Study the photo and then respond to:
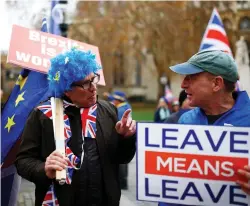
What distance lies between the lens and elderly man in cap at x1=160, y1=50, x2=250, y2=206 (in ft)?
8.04

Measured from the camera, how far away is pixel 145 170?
2412 mm

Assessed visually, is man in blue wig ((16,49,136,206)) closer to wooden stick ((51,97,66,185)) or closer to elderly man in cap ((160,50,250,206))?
wooden stick ((51,97,66,185))

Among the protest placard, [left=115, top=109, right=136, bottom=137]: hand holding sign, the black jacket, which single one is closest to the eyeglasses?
the black jacket

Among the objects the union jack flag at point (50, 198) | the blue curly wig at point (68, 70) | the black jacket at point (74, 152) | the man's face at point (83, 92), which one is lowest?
the union jack flag at point (50, 198)

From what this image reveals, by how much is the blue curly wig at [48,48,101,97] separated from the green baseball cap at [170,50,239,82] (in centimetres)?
57

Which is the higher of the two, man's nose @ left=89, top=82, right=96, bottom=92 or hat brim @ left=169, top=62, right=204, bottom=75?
hat brim @ left=169, top=62, right=204, bottom=75

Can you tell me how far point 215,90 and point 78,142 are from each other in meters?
0.81

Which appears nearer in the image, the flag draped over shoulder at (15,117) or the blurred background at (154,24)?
the flag draped over shoulder at (15,117)

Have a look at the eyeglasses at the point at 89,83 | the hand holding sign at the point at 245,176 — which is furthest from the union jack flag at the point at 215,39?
the hand holding sign at the point at 245,176

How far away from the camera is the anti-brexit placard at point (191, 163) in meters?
2.23

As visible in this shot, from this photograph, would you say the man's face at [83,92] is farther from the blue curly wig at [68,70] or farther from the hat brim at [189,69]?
the hat brim at [189,69]

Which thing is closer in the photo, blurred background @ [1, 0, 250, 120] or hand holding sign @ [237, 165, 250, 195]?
hand holding sign @ [237, 165, 250, 195]

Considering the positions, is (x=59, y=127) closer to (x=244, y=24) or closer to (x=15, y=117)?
(x=15, y=117)

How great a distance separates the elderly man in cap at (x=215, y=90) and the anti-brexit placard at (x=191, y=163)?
0.61 ft
